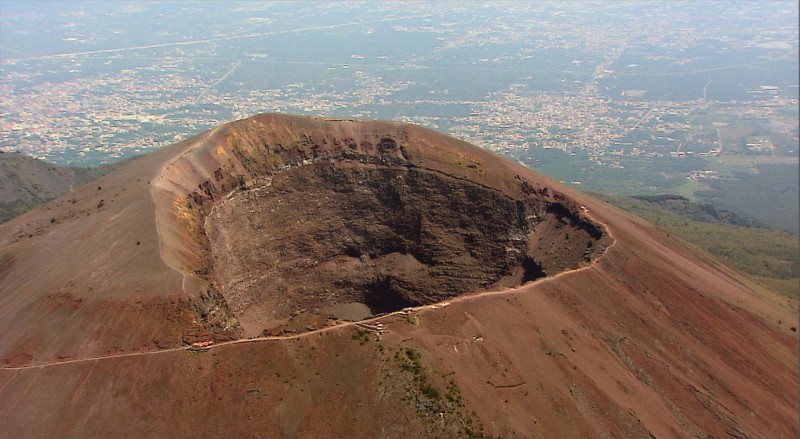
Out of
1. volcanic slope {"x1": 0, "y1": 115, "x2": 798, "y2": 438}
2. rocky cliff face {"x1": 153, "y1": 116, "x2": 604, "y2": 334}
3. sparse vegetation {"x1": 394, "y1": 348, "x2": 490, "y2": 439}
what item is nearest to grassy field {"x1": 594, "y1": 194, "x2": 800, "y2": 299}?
volcanic slope {"x1": 0, "y1": 115, "x2": 798, "y2": 438}

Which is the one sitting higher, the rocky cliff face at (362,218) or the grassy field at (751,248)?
the rocky cliff face at (362,218)

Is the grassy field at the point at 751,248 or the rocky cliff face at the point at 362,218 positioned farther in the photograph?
the grassy field at the point at 751,248

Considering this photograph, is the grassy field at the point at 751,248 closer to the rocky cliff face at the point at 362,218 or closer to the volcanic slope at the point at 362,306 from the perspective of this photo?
the volcanic slope at the point at 362,306

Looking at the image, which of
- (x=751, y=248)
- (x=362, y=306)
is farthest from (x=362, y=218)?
(x=751, y=248)

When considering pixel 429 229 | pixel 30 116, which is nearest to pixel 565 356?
pixel 429 229

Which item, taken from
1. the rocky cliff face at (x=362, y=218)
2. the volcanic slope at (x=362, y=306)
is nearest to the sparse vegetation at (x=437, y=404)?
the volcanic slope at (x=362, y=306)

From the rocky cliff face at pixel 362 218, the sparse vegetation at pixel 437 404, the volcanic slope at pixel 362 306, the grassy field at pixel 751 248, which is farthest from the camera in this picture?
the grassy field at pixel 751 248

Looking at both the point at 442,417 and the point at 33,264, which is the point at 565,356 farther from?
the point at 33,264
